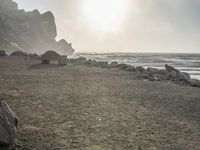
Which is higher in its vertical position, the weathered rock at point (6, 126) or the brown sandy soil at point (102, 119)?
the weathered rock at point (6, 126)

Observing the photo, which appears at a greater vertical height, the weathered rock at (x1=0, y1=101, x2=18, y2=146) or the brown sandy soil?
the weathered rock at (x1=0, y1=101, x2=18, y2=146)

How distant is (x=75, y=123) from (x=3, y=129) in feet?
10.8

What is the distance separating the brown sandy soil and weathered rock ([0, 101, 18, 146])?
436 millimetres

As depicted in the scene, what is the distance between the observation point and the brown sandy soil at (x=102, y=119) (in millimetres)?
8289

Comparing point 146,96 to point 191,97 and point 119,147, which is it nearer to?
point 191,97

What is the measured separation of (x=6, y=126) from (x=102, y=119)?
13.7 feet

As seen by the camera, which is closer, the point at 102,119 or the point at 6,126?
the point at 6,126

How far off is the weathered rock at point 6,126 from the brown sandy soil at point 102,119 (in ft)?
1.43

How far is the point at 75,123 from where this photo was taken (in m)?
10.0

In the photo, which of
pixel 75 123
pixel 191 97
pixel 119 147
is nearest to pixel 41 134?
pixel 75 123

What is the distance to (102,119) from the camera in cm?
1068

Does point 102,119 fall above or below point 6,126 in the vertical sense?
below

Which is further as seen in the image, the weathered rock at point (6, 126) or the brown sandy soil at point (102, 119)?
the brown sandy soil at point (102, 119)

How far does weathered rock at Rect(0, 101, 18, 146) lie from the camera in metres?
7.06
